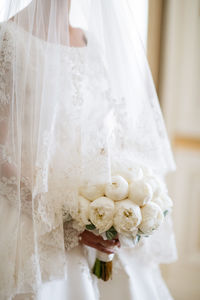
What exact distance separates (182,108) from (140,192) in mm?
1167

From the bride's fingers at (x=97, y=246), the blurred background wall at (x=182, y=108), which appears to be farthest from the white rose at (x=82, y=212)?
the blurred background wall at (x=182, y=108)

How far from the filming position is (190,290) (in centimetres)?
179

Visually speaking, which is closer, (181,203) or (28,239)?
(28,239)

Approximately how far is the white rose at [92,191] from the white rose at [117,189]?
2 cm

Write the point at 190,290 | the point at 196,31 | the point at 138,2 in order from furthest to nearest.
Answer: the point at 190,290
the point at 196,31
the point at 138,2

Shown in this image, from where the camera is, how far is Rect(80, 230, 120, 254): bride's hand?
2.58 ft

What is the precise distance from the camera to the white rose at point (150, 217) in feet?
2.35

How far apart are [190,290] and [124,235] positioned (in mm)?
1420

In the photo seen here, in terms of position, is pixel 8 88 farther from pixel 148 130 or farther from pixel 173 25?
pixel 173 25

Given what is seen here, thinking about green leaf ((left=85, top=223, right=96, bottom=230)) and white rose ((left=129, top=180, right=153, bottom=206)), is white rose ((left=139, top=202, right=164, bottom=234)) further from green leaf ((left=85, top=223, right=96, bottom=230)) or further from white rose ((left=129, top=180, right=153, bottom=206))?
green leaf ((left=85, top=223, right=96, bottom=230))

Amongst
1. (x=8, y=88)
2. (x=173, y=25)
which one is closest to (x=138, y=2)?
(x=173, y=25)

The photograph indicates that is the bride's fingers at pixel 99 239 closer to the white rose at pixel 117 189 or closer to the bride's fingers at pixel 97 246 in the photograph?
the bride's fingers at pixel 97 246

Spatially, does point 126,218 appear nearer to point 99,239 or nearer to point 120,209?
point 120,209

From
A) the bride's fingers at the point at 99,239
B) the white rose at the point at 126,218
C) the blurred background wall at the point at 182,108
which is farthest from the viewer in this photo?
the blurred background wall at the point at 182,108
